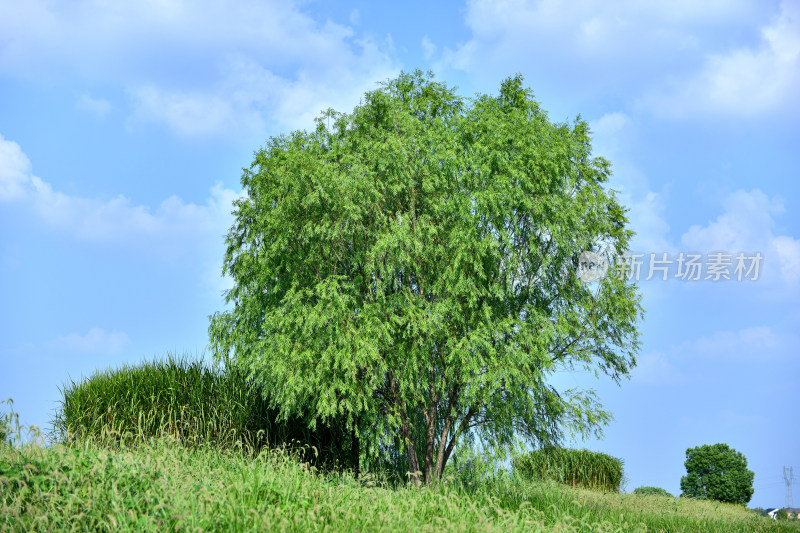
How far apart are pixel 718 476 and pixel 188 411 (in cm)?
2397

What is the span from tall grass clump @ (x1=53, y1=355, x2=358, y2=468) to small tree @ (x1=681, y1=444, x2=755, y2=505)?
19.4 meters

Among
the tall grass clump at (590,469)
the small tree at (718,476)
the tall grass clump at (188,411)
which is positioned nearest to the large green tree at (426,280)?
the tall grass clump at (188,411)

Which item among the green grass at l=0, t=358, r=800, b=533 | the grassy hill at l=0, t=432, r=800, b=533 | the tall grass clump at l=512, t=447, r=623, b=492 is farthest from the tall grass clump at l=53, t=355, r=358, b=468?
the tall grass clump at l=512, t=447, r=623, b=492

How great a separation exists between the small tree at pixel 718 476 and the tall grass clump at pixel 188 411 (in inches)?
763

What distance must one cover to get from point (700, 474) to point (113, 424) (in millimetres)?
25569

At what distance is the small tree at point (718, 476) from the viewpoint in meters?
27.2

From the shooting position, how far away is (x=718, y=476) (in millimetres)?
27625

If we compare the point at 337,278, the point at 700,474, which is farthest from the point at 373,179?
the point at 700,474

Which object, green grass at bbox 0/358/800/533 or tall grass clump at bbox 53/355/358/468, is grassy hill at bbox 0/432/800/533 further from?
tall grass clump at bbox 53/355/358/468

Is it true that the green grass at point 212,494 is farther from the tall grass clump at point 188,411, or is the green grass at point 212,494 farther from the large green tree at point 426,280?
the large green tree at point 426,280

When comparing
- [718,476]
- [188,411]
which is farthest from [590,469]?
[188,411]

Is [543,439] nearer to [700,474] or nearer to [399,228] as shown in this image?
A: [399,228]

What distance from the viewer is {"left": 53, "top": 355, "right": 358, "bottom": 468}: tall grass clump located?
15.4 metres

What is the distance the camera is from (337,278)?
45.5 feet
